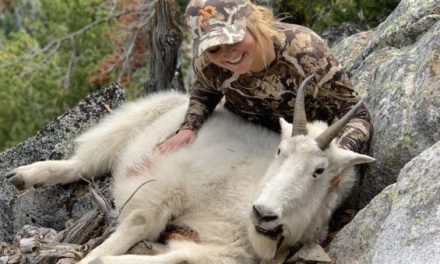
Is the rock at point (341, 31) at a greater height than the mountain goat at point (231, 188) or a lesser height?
lesser

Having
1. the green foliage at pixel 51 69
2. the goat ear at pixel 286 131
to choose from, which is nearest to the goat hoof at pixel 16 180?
the goat ear at pixel 286 131

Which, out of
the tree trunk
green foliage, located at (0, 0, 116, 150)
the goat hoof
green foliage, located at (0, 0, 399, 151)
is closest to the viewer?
the goat hoof

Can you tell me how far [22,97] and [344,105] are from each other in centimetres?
1565

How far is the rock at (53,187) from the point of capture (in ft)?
20.3

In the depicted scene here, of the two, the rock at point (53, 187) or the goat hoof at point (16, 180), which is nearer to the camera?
the goat hoof at point (16, 180)

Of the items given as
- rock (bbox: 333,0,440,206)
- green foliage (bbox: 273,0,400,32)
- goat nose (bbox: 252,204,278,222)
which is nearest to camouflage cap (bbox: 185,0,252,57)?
goat nose (bbox: 252,204,278,222)

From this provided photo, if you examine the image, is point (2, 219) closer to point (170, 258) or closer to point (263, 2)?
point (170, 258)

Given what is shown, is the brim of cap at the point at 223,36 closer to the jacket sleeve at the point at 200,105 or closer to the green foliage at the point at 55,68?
the jacket sleeve at the point at 200,105

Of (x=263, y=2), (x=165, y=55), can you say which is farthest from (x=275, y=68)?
(x=263, y=2)

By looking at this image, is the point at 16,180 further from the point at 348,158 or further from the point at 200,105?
the point at 348,158

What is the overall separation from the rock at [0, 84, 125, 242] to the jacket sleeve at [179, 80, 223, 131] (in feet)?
3.82

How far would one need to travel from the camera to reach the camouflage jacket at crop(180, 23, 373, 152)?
4.75m

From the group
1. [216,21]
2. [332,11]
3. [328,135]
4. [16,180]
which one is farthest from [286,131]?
[332,11]

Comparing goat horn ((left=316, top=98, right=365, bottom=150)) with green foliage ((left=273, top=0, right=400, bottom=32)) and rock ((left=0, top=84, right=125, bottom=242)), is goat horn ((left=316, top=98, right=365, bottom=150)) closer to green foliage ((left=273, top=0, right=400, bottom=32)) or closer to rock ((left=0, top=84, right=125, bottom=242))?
rock ((left=0, top=84, right=125, bottom=242))
